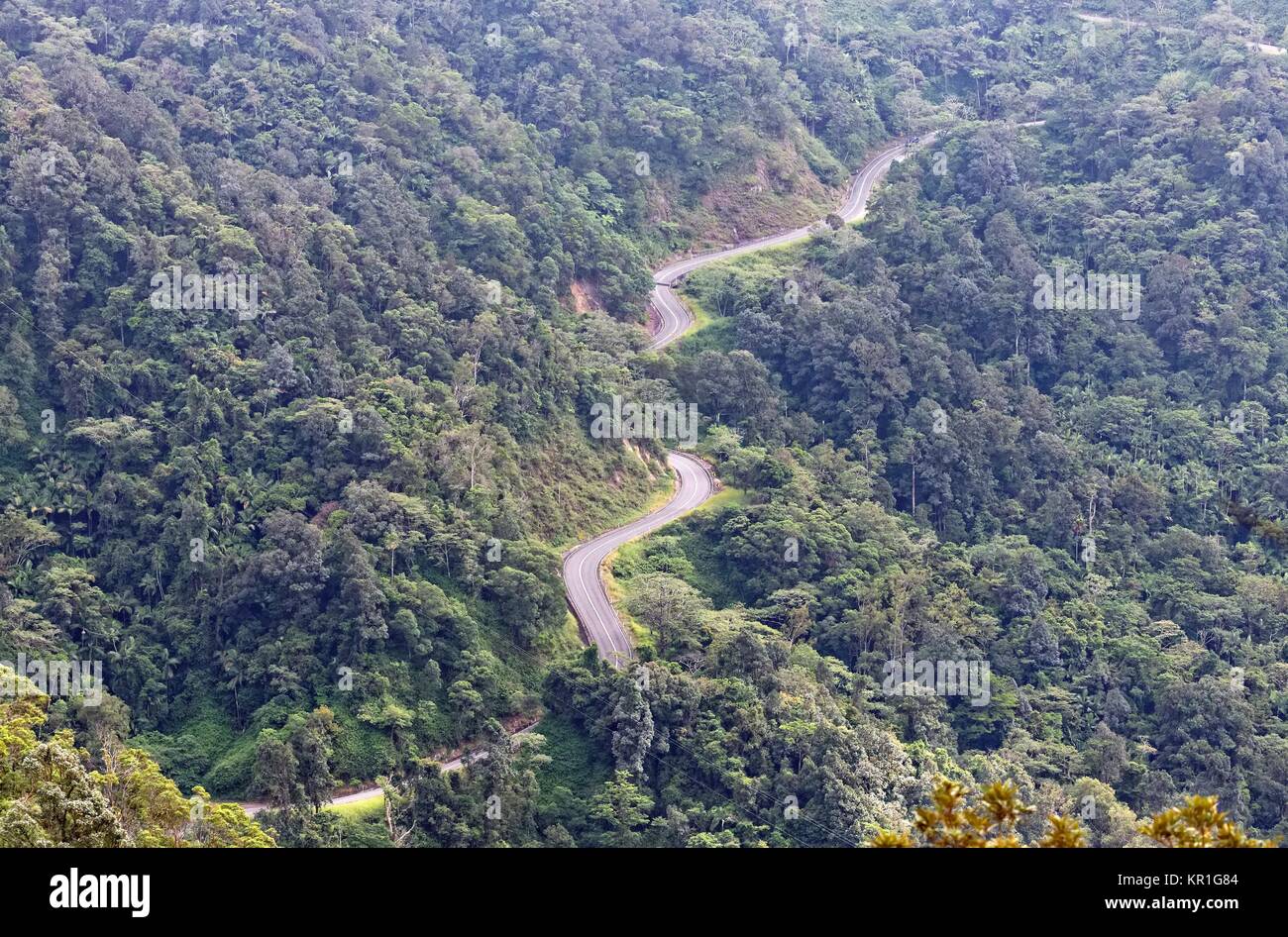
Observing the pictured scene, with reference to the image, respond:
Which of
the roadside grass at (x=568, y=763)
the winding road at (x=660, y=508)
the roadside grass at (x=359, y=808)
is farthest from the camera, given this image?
the winding road at (x=660, y=508)

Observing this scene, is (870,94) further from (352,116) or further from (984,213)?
(352,116)

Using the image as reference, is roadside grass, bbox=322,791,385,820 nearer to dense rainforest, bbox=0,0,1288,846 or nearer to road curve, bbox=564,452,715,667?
dense rainforest, bbox=0,0,1288,846

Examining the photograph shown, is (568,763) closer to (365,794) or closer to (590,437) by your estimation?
(365,794)

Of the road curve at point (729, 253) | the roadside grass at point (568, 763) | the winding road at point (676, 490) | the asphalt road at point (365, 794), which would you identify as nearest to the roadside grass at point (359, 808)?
the asphalt road at point (365, 794)

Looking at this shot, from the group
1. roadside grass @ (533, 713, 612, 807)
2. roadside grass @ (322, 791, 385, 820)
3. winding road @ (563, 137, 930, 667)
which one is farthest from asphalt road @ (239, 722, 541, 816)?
winding road @ (563, 137, 930, 667)

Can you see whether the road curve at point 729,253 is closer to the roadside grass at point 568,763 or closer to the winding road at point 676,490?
the winding road at point 676,490
